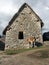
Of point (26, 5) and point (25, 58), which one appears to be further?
point (26, 5)

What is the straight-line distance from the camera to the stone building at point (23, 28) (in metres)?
34.2

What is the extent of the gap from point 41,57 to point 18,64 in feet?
12.1

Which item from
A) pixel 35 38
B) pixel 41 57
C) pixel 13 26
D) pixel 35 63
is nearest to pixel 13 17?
pixel 13 26

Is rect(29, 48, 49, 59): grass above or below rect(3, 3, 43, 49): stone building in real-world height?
below

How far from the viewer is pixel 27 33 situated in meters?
34.8

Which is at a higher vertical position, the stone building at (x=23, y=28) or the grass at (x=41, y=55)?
the stone building at (x=23, y=28)

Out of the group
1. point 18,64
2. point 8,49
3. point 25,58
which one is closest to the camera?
point 18,64

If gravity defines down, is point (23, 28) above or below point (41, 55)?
above

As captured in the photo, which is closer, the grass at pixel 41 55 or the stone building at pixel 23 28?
the grass at pixel 41 55

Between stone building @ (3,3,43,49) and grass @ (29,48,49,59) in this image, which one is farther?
stone building @ (3,3,43,49)

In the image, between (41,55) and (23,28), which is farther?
(23,28)

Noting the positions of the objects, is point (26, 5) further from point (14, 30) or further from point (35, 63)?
point (35, 63)

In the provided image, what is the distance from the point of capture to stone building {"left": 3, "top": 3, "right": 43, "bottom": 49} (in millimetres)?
34188

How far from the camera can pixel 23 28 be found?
34.8 m
